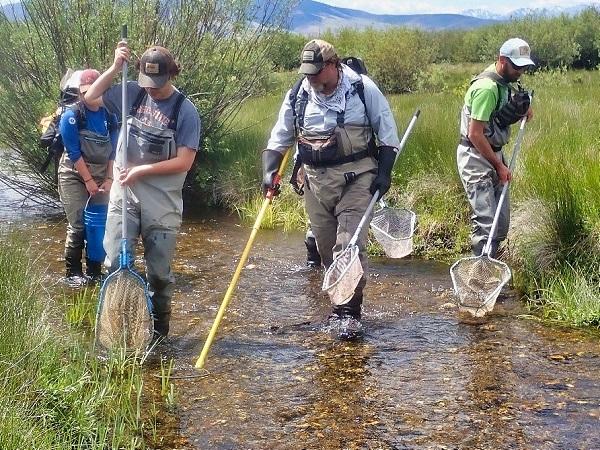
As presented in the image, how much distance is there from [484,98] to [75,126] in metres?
3.55

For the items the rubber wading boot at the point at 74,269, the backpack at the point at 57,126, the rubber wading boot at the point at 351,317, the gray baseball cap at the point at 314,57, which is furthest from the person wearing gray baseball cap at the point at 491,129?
the rubber wading boot at the point at 74,269

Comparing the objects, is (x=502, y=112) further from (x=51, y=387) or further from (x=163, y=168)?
(x=51, y=387)

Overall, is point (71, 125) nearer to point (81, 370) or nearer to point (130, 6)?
point (81, 370)

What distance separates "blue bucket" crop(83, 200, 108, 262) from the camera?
279 inches

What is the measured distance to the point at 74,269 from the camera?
7613mm

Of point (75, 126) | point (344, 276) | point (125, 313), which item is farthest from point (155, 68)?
point (75, 126)

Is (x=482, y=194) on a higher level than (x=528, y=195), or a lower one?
higher

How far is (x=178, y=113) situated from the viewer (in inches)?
213

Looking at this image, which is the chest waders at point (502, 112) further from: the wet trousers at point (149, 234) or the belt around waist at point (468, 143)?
the wet trousers at point (149, 234)

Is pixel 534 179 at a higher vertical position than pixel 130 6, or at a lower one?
lower

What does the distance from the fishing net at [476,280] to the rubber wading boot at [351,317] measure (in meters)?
0.81

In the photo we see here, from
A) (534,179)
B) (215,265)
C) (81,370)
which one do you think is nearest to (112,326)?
(81,370)

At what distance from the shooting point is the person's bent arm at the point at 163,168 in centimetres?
529

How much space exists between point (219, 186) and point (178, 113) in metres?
6.06
